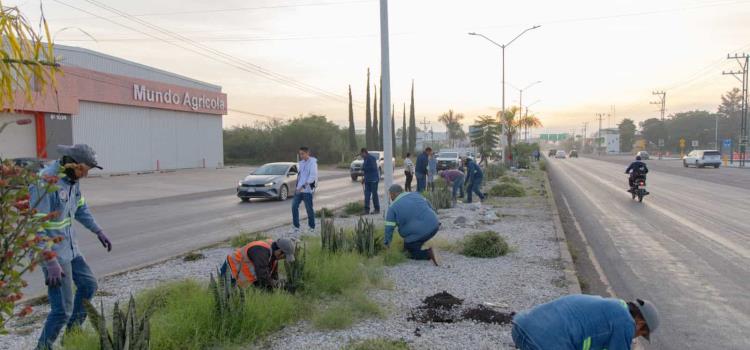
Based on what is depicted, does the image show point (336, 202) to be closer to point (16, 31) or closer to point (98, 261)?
point (98, 261)

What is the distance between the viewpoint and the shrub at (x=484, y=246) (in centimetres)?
888

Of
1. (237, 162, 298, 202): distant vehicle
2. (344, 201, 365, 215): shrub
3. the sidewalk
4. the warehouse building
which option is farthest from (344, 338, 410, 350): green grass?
the warehouse building

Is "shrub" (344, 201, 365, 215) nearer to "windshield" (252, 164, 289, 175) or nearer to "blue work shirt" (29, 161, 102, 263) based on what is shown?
"windshield" (252, 164, 289, 175)

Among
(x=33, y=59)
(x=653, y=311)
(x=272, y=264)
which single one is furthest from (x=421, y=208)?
(x=33, y=59)

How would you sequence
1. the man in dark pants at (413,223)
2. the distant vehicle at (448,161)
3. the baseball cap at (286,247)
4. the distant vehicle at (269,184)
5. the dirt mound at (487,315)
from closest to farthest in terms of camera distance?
the dirt mound at (487,315), the baseball cap at (286,247), the man in dark pants at (413,223), the distant vehicle at (269,184), the distant vehicle at (448,161)

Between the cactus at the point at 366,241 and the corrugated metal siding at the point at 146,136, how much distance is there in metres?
28.0

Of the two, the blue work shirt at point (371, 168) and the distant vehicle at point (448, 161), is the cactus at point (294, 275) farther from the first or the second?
the distant vehicle at point (448, 161)

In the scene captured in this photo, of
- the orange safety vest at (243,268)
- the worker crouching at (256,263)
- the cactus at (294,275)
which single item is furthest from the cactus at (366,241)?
the orange safety vest at (243,268)

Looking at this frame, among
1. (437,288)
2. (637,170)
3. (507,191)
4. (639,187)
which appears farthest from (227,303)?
(637,170)

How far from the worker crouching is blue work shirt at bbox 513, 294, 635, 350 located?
9.66ft

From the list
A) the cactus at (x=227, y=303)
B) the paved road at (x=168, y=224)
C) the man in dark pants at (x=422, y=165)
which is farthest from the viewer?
the man in dark pants at (x=422, y=165)

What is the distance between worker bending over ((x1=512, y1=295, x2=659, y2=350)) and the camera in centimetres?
339

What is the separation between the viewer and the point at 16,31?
2080 millimetres

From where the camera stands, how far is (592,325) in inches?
136
